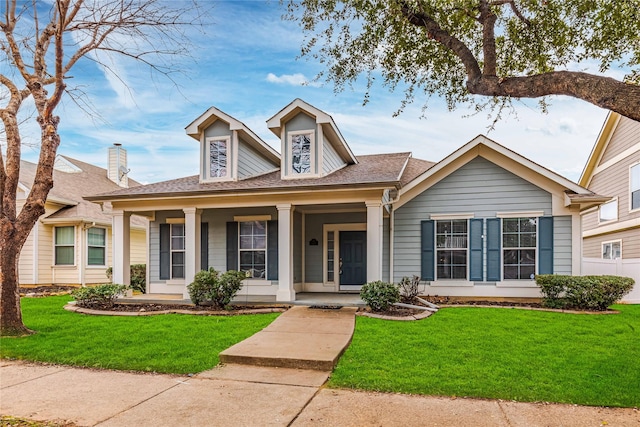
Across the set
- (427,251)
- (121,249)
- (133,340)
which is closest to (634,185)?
(427,251)

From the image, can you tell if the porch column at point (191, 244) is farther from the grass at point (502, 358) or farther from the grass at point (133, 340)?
the grass at point (502, 358)

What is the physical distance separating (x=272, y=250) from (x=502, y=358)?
7.94 meters

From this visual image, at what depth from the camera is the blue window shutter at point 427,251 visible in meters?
11.7

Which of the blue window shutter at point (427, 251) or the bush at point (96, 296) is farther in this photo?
the blue window shutter at point (427, 251)

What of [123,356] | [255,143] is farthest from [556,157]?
[123,356]

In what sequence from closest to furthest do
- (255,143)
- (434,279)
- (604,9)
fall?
(604,9) < (434,279) < (255,143)

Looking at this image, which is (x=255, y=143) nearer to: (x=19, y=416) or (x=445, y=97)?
(x=445, y=97)

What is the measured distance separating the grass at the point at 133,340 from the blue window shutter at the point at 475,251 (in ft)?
18.7

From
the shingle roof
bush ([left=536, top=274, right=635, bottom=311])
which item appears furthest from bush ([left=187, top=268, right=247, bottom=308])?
bush ([left=536, top=274, right=635, bottom=311])

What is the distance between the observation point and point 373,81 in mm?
9453

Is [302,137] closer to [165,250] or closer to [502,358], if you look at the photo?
[165,250]

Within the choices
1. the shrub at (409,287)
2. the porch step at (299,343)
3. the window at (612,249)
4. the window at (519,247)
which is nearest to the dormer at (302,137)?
the shrub at (409,287)

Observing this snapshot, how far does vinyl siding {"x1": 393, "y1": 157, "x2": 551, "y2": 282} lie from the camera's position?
11250mm

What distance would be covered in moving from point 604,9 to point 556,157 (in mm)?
12731
